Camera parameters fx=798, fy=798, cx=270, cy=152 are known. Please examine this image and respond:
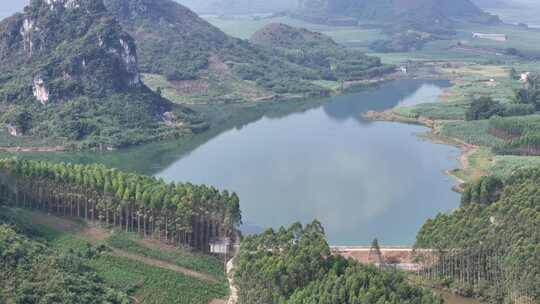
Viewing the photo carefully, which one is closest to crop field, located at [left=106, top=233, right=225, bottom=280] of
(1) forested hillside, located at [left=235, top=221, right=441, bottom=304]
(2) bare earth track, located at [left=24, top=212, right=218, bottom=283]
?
(2) bare earth track, located at [left=24, top=212, right=218, bottom=283]

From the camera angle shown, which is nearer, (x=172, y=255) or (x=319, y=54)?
(x=172, y=255)

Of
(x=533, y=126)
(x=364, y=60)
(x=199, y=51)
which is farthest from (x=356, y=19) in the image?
(x=533, y=126)

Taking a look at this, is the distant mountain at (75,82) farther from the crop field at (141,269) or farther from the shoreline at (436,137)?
the crop field at (141,269)

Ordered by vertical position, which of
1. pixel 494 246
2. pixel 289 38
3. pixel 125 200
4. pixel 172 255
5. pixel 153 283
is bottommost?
pixel 153 283

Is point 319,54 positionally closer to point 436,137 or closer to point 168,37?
point 168,37

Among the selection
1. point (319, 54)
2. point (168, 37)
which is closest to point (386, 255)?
point (168, 37)

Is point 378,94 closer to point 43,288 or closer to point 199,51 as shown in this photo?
point 199,51

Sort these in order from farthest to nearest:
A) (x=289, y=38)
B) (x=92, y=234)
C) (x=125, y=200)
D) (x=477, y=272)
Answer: (x=289, y=38) < (x=125, y=200) < (x=92, y=234) < (x=477, y=272)
